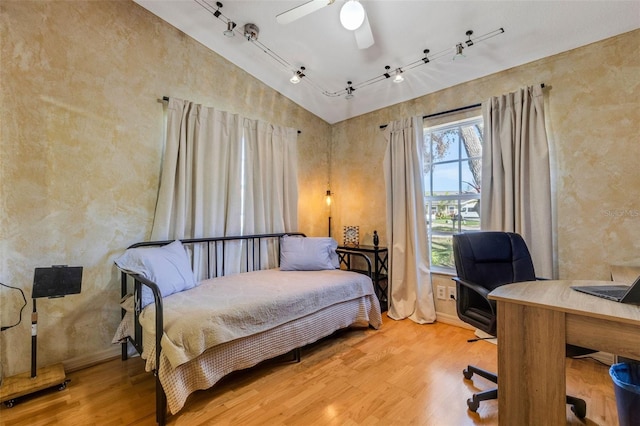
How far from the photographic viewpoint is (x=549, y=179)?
223 centimetres

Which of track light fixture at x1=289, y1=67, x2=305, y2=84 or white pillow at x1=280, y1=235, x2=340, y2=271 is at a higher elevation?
track light fixture at x1=289, y1=67, x2=305, y2=84

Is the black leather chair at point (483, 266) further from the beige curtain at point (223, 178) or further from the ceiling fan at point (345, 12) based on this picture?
the beige curtain at point (223, 178)

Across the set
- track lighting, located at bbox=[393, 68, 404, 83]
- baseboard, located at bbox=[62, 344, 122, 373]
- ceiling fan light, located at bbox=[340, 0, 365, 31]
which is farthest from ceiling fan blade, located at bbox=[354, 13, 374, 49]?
baseboard, located at bbox=[62, 344, 122, 373]

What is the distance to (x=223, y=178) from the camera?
271 cm

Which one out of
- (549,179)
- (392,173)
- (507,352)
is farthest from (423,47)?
(507,352)

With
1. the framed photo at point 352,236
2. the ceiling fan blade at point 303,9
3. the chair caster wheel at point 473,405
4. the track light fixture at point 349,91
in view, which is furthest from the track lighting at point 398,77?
the chair caster wheel at point 473,405

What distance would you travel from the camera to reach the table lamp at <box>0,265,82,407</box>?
165cm

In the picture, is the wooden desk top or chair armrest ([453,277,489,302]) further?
chair armrest ([453,277,489,302])

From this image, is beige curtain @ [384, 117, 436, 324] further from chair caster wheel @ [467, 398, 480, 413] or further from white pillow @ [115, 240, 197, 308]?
white pillow @ [115, 240, 197, 308]

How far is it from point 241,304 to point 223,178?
1.36m

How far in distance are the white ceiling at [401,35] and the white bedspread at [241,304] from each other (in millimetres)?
2096

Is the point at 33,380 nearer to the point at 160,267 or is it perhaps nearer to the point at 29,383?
the point at 29,383

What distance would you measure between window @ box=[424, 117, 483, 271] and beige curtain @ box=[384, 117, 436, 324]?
0.19m

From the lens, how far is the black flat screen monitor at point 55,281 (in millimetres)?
1677
